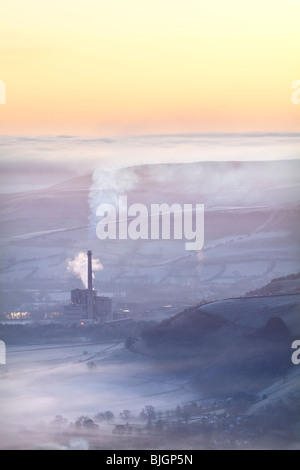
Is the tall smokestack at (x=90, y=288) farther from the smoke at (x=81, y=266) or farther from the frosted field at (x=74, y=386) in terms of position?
the frosted field at (x=74, y=386)

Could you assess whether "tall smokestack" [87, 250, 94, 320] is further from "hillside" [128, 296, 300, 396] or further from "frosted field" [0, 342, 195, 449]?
"hillside" [128, 296, 300, 396]

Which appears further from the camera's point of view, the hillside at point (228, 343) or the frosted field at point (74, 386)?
the hillside at point (228, 343)

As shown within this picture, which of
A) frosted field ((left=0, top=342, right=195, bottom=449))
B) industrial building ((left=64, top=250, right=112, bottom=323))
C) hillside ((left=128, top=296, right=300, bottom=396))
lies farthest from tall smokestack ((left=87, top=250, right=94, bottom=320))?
hillside ((left=128, top=296, right=300, bottom=396))

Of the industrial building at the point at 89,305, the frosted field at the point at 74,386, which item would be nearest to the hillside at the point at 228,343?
the frosted field at the point at 74,386

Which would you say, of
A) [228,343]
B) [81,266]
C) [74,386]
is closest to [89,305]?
[81,266]

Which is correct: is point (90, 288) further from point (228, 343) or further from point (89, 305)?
point (228, 343)

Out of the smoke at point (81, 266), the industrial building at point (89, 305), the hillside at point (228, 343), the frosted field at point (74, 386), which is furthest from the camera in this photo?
the smoke at point (81, 266)
